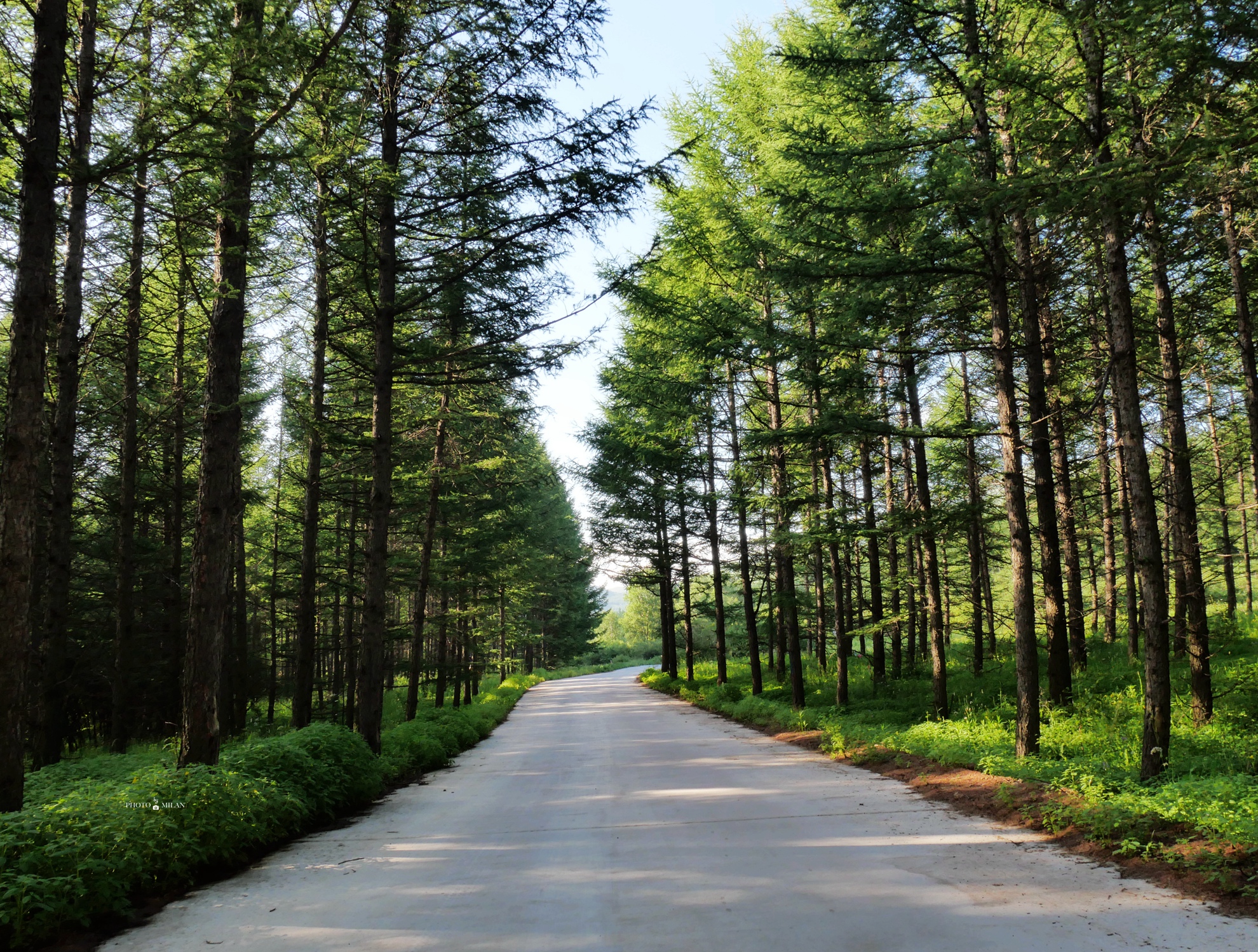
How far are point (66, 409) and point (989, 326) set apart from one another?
14836 millimetres

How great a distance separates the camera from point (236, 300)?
7980 mm

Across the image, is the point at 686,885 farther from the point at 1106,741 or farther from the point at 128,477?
the point at 128,477

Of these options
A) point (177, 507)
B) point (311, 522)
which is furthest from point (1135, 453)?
point (177, 507)

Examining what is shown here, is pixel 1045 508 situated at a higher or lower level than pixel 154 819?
higher

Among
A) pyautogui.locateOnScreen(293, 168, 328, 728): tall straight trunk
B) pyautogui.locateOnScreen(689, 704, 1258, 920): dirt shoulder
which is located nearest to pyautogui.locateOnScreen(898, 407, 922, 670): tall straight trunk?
pyautogui.locateOnScreen(689, 704, 1258, 920): dirt shoulder

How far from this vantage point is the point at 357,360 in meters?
11.1

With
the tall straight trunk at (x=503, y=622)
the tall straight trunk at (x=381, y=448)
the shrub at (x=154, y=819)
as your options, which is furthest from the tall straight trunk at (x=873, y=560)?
the tall straight trunk at (x=503, y=622)

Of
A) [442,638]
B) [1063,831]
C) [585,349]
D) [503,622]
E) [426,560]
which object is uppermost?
[585,349]

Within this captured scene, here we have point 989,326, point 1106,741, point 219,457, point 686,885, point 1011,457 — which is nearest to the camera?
point 686,885

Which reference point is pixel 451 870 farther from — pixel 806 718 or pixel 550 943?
pixel 806 718

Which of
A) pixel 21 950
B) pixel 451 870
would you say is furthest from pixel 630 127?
pixel 21 950

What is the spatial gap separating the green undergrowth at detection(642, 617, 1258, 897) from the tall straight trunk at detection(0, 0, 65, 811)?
8768mm

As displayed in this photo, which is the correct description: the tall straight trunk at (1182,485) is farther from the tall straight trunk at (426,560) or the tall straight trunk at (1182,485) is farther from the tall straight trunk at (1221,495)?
the tall straight trunk at (426,560)

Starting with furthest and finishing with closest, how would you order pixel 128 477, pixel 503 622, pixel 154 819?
pixel 503 622, pixel 128 477, pixel 154 819
